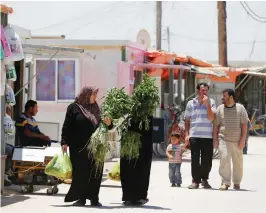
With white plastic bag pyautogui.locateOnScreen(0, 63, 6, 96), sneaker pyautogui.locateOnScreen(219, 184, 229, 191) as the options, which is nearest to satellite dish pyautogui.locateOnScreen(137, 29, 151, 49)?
sneaker pyautogui.locateOnScreen(219, 184, 229, 191)

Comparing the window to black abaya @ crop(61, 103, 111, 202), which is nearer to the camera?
black abaya @ crop(61, 103, 111, 202)

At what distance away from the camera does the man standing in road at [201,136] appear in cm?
1303

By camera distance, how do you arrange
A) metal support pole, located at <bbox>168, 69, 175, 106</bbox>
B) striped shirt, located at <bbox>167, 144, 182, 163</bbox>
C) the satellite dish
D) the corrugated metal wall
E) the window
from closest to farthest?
1. striped shirt, located at <bbox>167, 144, 182, 163</bbox>
2. the window
3. the satellite dish
4. metal support pole, located at <bbox>168, 69, 175, 106</bbox>
5. the corrugated metal wall

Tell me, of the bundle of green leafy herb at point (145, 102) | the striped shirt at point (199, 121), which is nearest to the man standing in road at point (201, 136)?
the striped shirt at point (199, 121)

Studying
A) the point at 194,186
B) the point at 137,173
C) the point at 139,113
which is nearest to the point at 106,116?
the point at 139,113

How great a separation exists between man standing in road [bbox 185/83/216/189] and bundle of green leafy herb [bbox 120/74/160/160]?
2.41 m

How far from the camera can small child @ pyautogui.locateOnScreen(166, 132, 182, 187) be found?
1346 centimetres

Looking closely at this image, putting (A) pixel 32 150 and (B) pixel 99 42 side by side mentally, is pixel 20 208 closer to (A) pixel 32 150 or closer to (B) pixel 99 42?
(A) pixel 32 150

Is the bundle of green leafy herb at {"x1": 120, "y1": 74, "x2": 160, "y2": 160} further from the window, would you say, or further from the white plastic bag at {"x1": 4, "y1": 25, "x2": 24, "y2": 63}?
the window

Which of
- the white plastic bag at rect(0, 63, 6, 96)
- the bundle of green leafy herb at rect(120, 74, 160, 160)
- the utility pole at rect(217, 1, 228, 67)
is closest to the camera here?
Result: the bundle of green leafy herb at rect(120, 74, 160, 160)

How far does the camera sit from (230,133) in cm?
1306

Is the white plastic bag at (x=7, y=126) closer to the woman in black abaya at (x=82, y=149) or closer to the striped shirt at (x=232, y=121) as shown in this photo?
the woman in black abaya at (x=82, y=149)

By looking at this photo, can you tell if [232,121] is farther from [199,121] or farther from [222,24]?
[222,24]

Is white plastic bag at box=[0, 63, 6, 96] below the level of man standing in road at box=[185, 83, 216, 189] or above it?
above
